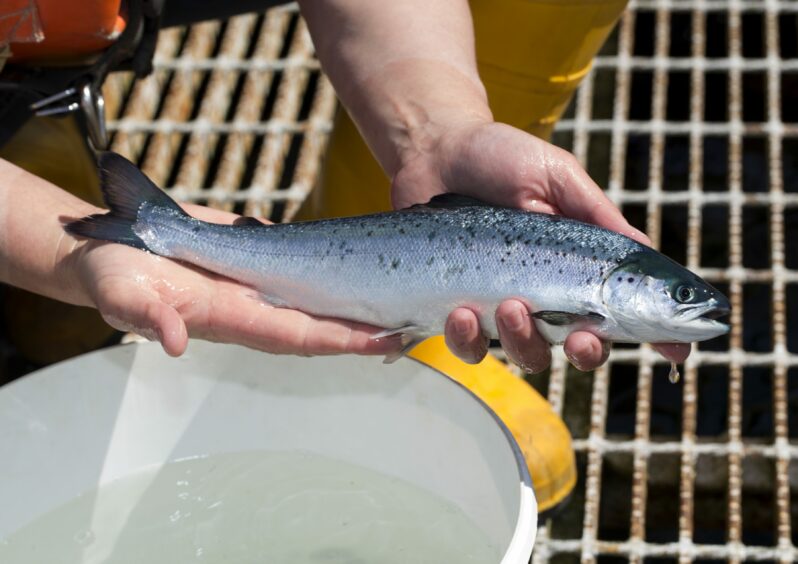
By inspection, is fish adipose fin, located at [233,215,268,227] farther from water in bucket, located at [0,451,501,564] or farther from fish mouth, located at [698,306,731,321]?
fish mouth, located at [698,306,731,321]

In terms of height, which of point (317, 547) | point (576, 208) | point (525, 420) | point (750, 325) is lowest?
point (750, 325)

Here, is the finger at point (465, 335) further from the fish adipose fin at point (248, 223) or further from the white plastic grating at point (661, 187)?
the white plastic grating at point (661, 187)

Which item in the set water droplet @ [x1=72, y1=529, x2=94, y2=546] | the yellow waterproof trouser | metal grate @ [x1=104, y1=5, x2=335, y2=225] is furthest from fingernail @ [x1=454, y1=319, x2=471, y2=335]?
metal grate @ [x1=104, y1=5, x2=335, y2=225]

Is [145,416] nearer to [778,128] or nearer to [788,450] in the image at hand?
[788,450]

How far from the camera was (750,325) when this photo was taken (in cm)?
363

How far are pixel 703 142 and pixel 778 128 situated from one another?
12.2 inches

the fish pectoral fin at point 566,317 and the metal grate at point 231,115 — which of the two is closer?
the fish pectoral fin at point 566,317

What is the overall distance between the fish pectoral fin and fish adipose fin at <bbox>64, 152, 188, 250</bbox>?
828mm

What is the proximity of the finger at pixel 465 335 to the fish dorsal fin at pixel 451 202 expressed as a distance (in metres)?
0.24

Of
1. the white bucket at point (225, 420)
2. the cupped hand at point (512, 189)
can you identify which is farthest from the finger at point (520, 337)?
the white bucket at point (225, 420)

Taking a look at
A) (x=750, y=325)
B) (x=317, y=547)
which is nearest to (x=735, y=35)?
(x=750, y=325)

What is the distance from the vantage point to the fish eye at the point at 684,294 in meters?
2.11

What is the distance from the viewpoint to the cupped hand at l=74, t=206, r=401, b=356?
2215 mm

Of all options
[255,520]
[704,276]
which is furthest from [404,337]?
[704,276]
